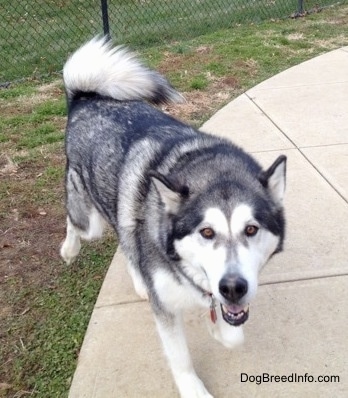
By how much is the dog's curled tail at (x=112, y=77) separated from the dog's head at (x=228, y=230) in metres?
1.45

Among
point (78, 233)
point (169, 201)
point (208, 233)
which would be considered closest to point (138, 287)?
point (78, 233)

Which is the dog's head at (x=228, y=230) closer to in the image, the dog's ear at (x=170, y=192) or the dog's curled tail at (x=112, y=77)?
the dog's ear at (x=170, y=192)

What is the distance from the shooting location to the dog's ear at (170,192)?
2226 mm

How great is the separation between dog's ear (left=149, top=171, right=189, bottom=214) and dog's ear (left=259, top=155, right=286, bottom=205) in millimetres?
371

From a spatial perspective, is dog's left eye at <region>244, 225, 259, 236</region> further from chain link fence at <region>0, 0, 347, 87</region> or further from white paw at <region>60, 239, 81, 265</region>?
chain link fence at <region>0, 0, 347, 87</region>

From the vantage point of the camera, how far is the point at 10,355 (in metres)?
2.97

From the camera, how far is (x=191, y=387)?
2.53 meters

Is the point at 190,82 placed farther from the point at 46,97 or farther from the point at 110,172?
the point at 110,172

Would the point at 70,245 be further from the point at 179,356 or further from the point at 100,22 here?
the point at 100,22

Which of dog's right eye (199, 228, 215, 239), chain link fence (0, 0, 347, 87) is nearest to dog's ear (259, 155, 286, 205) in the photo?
dog's right eye (199, 228, 215, 239)

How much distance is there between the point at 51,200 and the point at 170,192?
2440 mm

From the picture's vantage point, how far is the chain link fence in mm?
8773

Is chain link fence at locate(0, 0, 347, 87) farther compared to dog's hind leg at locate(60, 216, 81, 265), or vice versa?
chain link fence at locate(0, 0, 347, 87)

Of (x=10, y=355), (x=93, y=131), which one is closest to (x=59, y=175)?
(x=93, y=131)
